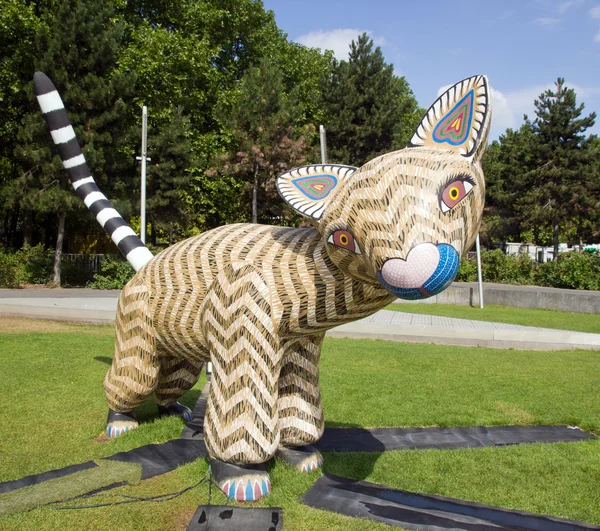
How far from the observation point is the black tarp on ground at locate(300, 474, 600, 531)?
2.82 m

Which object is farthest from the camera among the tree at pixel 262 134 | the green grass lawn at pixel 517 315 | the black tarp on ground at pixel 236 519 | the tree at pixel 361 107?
the tree at pixel 361 107

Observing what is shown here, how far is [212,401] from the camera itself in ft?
9.89

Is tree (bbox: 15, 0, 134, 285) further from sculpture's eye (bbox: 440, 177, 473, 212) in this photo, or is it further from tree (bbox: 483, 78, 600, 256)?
tree (bbox: 483, 78, 600, 256)

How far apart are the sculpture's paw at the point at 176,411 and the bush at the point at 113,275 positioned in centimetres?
1458

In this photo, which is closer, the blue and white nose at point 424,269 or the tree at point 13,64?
the blue and white nose at point 424,269

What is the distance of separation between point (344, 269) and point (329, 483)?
146 centimetres

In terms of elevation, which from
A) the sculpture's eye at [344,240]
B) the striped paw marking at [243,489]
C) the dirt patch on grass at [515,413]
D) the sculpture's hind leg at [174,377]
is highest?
the sculpture's eye at [344,240]

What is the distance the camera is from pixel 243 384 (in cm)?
289

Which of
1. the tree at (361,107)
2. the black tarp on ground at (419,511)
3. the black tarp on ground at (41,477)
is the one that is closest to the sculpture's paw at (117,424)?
the black tarp on ground at (41,477)

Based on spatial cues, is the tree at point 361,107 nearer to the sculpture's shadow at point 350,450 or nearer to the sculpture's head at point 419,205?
the sculpture's shadow at point 350,450

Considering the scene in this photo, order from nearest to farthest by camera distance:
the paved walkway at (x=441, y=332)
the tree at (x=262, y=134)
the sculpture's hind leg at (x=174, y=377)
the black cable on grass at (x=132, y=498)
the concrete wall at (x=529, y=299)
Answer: the black cable on grass at (x=132, y=498)
the sculpture's hind leg at (x=174, y=377)
the paved walkway at (x=441, y=332)
the concrete wall at (x=529, y=299)
the tree at (x=262, y=134)

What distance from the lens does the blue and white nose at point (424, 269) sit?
7.25 ft

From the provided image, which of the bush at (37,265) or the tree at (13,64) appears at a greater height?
the tree at (13,64)

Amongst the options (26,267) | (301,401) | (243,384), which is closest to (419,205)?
(243,384)
